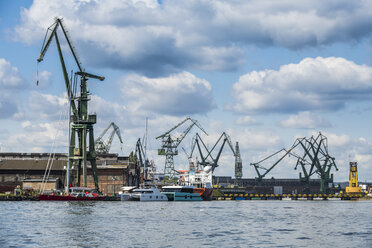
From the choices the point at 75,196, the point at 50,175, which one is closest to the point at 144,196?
the point at 75,196

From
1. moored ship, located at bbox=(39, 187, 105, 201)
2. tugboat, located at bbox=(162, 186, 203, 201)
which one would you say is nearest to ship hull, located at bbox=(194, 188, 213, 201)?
tugboat, located at bbox=(162, 186, 203, 201)

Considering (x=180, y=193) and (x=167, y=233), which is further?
(x=180, y=193)

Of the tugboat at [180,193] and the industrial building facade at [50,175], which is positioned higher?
the industrial building facade at [50,175]

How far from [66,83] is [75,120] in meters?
10.5

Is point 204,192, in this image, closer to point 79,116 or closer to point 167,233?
point 79,116

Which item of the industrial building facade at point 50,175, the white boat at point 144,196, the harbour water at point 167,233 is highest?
the industrial building facade at point 50,175

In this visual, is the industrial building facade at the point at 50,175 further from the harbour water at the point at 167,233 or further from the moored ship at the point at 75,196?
the harbour water at the point at 167,233

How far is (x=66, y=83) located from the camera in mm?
133000

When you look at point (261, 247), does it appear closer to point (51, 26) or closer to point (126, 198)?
point (126, 198)

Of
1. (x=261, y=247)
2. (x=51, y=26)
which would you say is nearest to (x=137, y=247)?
(x=261, y=247)

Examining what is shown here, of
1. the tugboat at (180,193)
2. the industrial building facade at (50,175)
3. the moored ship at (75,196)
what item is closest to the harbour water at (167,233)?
the moored ship at (75,196)

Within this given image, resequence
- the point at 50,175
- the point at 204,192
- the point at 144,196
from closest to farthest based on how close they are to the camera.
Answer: the point at 144,196, the point at 50,175, the point at 204,192

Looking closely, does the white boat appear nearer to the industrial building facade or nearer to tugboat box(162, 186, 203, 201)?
tugboat box(162, 186, 203, 201)

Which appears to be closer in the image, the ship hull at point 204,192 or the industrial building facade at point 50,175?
the industrial building facade at point 50,175
